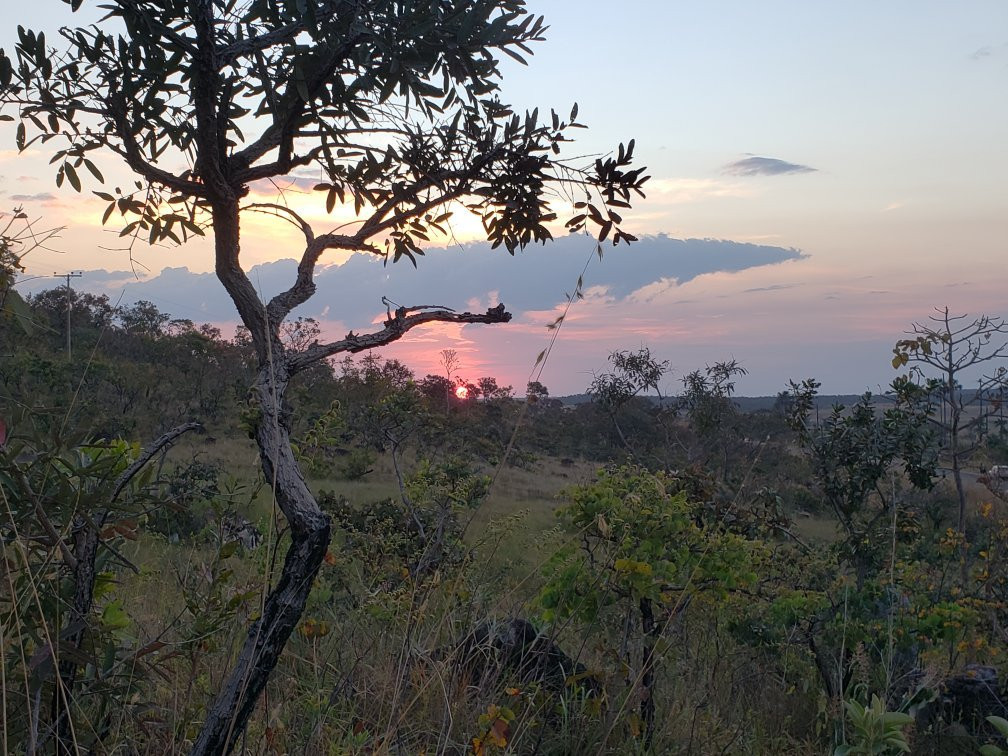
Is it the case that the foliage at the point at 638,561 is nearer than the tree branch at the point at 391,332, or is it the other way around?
the tree branch at the point at 391,332

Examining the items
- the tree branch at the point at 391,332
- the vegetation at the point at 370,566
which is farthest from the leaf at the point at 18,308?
the tree branch at the point at 391,332

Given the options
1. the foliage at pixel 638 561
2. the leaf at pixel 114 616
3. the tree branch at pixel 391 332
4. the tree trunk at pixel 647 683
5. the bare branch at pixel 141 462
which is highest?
the tree branch at pixel 391 332

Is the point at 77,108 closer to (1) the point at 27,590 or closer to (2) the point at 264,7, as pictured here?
(2) the point at 264,7

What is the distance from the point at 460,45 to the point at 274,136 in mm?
614

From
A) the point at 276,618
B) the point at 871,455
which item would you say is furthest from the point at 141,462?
the point at 871,455

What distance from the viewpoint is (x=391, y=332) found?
7.23 feet

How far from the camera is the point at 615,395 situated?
623 inches

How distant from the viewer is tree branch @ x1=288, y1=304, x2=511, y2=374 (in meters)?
2.16

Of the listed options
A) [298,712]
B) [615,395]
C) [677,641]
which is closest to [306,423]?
[615,395]

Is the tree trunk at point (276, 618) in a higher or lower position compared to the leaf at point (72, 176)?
lower

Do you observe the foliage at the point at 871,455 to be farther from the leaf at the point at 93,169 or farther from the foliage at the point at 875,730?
the leaf at the point at 93,169

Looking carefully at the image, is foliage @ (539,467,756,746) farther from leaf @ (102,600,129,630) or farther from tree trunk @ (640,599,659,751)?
leaf @ (102,600,129,630)

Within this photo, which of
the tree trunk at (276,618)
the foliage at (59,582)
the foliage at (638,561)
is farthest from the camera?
the foliage at (638,561)

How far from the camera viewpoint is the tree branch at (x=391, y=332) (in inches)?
85.0
